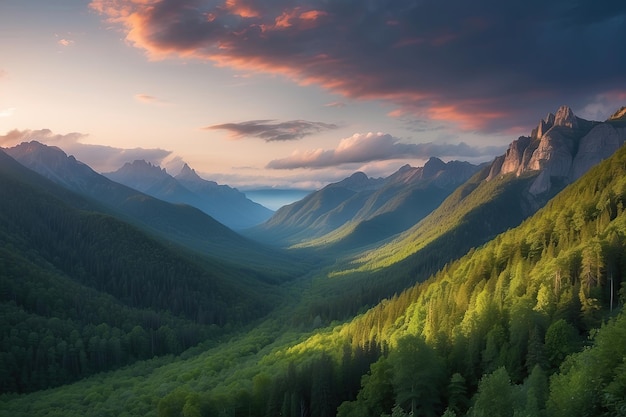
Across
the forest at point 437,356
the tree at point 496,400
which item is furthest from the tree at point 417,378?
the tree at point 496,400

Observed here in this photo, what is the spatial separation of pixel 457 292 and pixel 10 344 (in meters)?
167

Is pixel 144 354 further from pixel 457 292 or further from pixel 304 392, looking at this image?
pixel 457 292

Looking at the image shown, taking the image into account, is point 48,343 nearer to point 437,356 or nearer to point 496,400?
point 437,356

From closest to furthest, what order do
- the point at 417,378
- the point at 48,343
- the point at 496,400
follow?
the point at 496,400 → the point at 417,378 → the point at 48,343

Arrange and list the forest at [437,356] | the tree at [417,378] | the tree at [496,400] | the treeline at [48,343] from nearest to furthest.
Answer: the tree at [496,400] < the forest at [437,356] < the tree at [417,378] < the treeline at [48,343]

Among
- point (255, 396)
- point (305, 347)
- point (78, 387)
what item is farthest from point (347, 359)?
point (78, 387)

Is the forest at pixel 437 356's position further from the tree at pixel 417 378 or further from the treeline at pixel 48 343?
the treeline at pixel 48 343

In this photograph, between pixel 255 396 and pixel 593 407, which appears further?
pixel 255 396

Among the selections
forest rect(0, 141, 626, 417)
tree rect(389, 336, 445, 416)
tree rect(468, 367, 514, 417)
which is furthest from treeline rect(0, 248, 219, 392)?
tree rect(468, 367, 514, 417)

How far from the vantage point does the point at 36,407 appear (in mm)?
127312

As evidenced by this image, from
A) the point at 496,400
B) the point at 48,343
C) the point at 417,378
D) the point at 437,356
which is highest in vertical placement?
the point at 496,400

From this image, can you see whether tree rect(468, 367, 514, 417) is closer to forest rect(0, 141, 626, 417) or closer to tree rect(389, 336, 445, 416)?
forest rect(0, 141, 626, 417)

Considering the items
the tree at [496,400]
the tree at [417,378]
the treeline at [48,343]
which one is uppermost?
the tree at [496,400]

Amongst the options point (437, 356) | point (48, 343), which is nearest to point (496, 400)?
point (437, 356)
